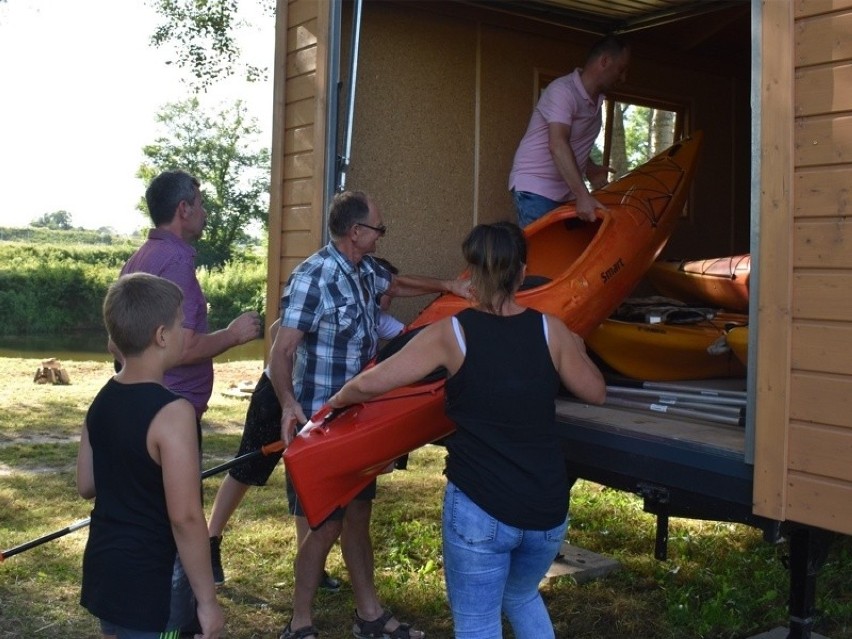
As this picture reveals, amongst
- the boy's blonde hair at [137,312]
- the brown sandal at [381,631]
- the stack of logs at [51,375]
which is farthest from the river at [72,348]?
the boy's blonde hair at [137,312]

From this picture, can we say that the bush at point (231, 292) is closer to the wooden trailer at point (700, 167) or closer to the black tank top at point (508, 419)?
the wooden trailer at point (700, 167)

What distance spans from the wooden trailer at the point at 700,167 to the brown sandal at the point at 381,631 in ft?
3.43

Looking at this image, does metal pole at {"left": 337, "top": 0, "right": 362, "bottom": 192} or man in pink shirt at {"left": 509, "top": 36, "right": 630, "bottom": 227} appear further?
man in pink shirt at {"left": 509, "top": 36, "right": 630, "bottom": 227}

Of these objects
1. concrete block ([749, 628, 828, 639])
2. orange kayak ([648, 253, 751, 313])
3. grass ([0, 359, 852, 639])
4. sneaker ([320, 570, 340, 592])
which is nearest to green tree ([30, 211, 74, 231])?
grass ([0, 359, 852, 639])

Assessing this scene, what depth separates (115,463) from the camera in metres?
2.38

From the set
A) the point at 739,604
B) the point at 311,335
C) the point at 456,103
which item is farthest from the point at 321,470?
the point at 456,103

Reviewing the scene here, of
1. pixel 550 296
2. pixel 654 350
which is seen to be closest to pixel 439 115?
pixel 550 296

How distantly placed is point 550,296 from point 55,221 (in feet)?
112

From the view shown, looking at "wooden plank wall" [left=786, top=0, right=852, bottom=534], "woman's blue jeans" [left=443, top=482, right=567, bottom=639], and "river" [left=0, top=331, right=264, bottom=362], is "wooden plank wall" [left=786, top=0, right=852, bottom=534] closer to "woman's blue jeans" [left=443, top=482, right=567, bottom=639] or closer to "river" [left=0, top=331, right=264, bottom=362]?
"woman's blue jeans" [left=443, top=482, right=567, bottom=639]

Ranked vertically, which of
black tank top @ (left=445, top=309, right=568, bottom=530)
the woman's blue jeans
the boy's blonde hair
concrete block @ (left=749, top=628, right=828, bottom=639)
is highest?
the boy's blonde hair

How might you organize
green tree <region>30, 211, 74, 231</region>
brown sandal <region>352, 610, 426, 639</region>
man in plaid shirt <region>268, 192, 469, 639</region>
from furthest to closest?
1. green tree <region>30, 211, 74, 231</region>
2. brown sandal <region>352, 610, 426, 639</region>
3. man in plaid shirt <region>268, 192, 469, 639</region>

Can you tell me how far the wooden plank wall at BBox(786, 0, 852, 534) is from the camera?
108 inches

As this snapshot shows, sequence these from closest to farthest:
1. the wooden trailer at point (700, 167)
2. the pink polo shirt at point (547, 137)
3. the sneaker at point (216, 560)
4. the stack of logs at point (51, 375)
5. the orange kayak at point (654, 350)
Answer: the wooden trailer at point (700, 167), the sneaker at point (216, 560), the orange kayak at point (654, 350), the pink polo shirt at point (547, 137), the stack of logs at point (51, 375)

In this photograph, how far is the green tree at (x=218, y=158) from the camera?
35.1m
